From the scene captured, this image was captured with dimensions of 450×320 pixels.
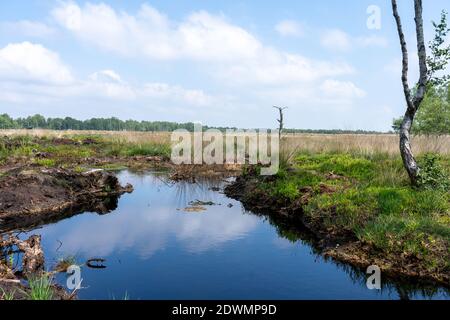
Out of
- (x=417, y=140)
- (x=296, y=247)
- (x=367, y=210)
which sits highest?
(x=417, y=140)

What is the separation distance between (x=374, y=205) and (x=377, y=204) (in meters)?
0.07

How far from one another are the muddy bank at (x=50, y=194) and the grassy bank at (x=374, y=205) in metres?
4.11

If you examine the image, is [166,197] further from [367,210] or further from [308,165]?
[367,210]

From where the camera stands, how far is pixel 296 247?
24.7 ft

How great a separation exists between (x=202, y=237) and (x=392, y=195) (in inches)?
159

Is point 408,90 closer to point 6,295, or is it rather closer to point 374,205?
point 374,205

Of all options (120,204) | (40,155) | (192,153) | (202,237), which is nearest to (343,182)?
(202,237)

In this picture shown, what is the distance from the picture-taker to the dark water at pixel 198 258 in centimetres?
548

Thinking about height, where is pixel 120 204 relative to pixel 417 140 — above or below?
below

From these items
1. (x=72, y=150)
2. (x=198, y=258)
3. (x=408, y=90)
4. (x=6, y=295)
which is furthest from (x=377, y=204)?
(x=72, y=150)

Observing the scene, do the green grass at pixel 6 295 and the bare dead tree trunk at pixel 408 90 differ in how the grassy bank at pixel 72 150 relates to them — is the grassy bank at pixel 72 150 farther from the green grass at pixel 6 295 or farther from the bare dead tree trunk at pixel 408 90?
the bare dead tree trunk at pixel 408 90

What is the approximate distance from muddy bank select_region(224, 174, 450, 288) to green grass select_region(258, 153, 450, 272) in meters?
0.10

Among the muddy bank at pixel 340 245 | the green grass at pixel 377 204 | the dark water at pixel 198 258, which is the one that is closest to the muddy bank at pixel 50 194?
the dark water at pixel 198 258

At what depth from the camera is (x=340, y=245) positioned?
730cm
